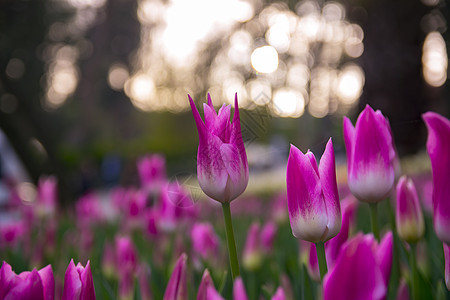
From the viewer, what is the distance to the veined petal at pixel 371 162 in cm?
80

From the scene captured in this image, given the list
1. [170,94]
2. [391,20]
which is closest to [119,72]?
[170,94]

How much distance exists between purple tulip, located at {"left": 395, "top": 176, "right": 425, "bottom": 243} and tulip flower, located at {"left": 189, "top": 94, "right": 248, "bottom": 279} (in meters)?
0.42

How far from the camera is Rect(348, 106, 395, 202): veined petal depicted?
0.80 metres

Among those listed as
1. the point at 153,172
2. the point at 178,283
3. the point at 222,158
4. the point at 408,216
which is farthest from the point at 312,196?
the point at 153,172

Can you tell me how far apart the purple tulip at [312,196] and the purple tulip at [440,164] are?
136 millimetres

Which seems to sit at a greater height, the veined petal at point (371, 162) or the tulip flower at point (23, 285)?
the veined petal at point (371, 162)

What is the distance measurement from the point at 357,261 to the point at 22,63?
11921mm

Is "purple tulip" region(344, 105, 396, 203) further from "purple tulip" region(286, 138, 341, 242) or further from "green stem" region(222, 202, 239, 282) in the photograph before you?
"green stem" region(222, 202, 239, 282)

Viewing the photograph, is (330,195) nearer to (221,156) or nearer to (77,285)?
(221,156)

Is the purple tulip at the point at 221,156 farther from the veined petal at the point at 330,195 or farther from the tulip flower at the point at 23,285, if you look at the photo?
the tulip flower at the point at 23,285

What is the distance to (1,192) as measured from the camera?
27.6 feet

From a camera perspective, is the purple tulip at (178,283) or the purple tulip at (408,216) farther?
the purple tulip at (408,216)

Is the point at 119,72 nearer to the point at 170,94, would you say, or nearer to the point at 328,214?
the point at 170,94

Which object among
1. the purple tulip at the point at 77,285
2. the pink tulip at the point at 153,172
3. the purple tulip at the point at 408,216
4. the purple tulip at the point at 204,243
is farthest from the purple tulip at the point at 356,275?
the pink tulip at the point at 153,172
